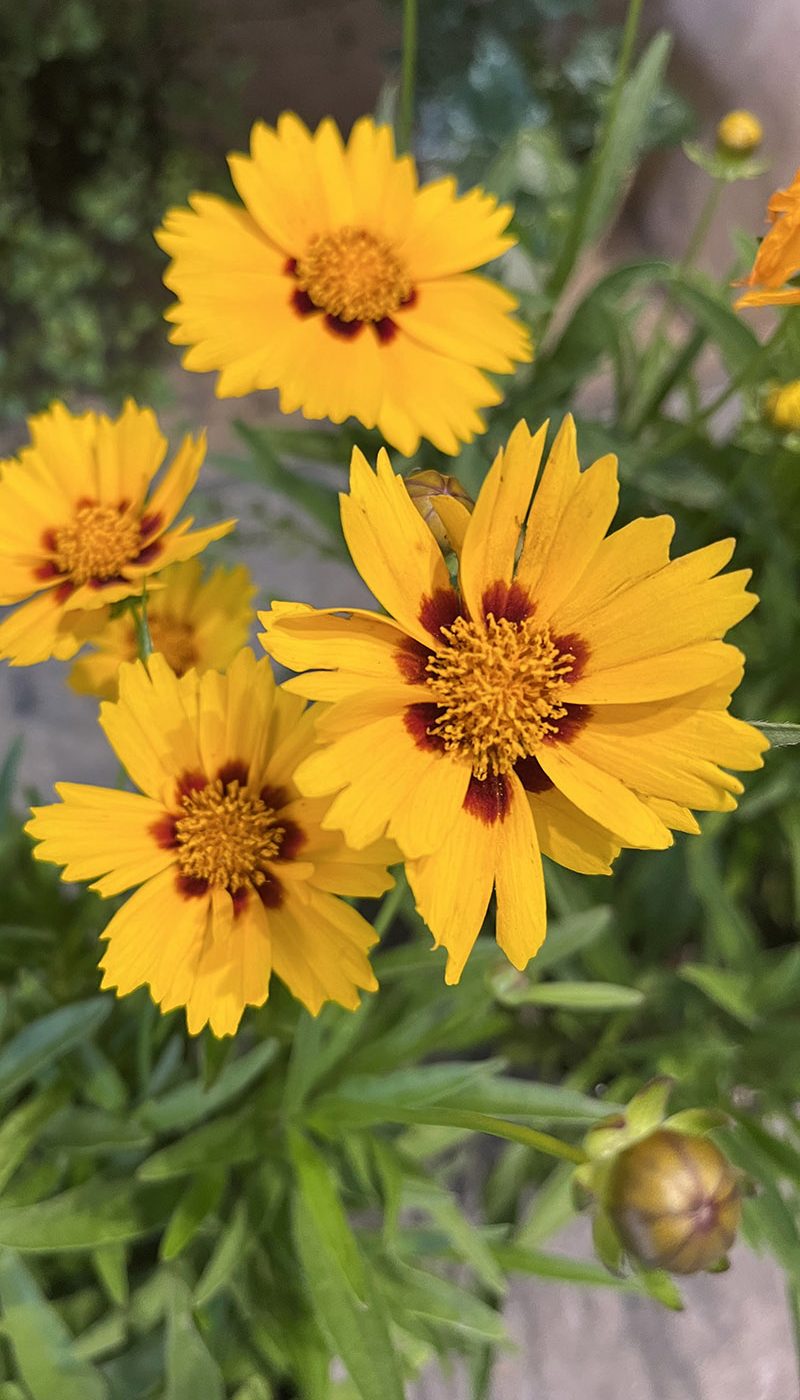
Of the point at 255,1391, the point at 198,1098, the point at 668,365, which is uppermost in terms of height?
the point at 668,365

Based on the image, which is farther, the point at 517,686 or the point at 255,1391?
the point at 255,1391

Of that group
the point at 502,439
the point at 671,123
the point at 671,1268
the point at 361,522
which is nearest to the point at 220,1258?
the point at 671,1268

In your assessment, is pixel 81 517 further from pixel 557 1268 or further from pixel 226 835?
pixel 557 1268

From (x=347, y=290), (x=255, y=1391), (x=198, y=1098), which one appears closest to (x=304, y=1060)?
(x=198, y=1098)

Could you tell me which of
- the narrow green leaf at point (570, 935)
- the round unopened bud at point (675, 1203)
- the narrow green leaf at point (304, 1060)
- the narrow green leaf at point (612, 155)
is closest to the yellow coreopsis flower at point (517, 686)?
the round unopened bud at point (675, 1203)

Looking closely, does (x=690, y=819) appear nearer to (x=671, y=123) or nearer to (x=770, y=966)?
(x=770, y=966)

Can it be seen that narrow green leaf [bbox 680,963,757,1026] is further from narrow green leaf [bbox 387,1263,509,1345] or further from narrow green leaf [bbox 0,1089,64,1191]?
narrow green leaf [bbox 0,1089,64,1191]
